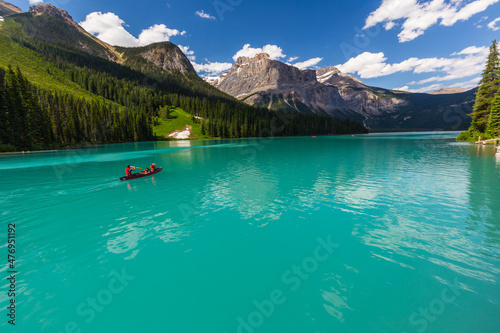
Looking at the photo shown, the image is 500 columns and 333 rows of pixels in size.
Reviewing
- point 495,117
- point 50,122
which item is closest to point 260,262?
point 495,117

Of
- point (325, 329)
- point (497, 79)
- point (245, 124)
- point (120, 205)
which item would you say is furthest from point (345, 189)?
point (245, 124)

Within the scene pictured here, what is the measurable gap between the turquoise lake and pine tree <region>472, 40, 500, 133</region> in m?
78.5

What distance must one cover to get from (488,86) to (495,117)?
17241 millimetres

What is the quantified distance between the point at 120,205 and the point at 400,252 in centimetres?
2700

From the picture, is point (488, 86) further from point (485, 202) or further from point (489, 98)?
point (485, 202)

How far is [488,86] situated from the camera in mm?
76188

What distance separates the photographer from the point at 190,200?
1007 inches

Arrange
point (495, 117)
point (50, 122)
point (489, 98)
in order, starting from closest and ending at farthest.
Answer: point (495, 117), point (489, 98), point (50, 122)

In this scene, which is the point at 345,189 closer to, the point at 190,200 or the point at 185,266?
the point at 190,200

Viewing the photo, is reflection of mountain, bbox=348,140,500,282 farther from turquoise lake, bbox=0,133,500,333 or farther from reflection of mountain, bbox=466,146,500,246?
turquoise lake, bbox=0,133,500,333

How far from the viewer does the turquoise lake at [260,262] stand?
29.7ft

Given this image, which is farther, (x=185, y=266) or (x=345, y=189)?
(x=345, y=189)

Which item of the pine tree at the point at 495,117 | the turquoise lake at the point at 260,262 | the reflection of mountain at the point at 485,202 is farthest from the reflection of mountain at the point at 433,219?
the pine tree at the point at 495,117

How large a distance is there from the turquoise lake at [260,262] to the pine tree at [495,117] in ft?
216
